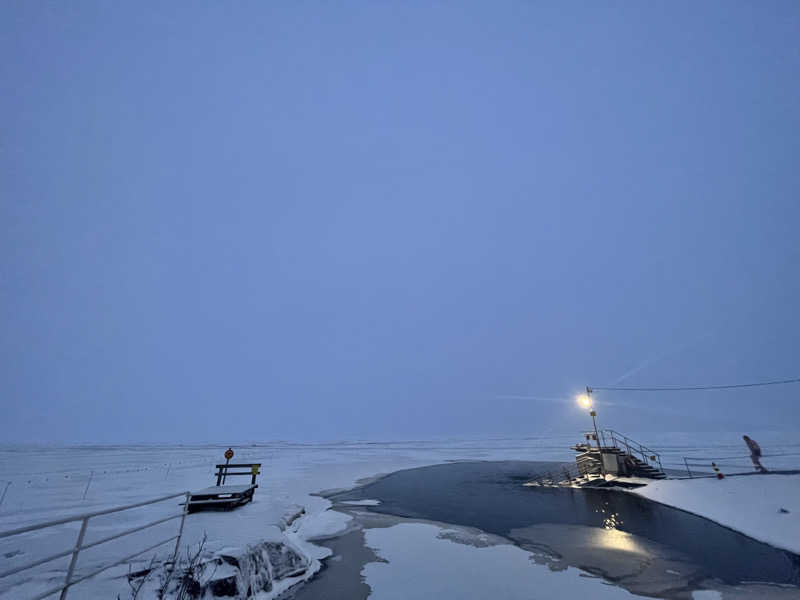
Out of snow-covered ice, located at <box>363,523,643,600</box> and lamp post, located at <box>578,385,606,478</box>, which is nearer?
snow-covered ice, located at <box>363,523,643,600</box>

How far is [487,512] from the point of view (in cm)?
1526

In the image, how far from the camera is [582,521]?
13.4 meters

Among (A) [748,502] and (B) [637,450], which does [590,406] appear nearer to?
(B) [637,450]

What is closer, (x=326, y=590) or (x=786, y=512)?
(x=326, y=590)

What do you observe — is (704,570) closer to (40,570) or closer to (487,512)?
(487,512)

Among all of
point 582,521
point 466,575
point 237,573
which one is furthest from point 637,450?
point 237,573

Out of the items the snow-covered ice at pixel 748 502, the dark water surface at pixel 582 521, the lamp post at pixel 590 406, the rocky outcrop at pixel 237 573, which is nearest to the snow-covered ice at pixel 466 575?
the dark water surface at pixel 582 521

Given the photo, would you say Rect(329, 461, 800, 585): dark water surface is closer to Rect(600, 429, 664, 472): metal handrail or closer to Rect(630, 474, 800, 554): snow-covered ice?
Rect(630, 474, 800, 554): snow-covered ice

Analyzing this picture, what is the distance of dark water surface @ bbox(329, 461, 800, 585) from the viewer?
9.27 m

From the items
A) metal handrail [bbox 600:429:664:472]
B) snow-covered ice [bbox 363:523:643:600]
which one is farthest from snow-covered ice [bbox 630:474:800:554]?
snow-covered ice [bbox 363:523:643:600]

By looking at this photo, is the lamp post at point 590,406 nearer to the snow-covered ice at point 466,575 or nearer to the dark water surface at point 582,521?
the dark water surface at point 582,521

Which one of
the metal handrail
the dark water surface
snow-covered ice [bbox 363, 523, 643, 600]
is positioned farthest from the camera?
the metal handrail

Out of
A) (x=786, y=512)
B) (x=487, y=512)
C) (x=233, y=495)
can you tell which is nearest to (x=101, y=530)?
(x=233, y=495)

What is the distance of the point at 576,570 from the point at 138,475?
101ft
